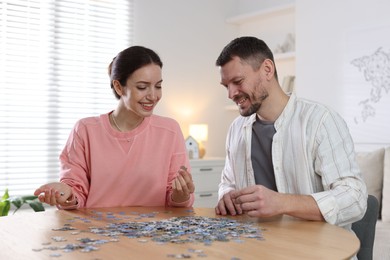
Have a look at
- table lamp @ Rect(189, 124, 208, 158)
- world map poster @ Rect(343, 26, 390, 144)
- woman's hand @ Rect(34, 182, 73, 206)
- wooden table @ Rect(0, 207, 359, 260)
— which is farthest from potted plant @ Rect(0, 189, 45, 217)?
world map poster @ Rect(343, 26, 390, 144)

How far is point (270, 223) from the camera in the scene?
1865 mm

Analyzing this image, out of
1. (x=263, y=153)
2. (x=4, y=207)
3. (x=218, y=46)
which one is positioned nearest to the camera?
(x=263, y=153)

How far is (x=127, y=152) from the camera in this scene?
2510 mm

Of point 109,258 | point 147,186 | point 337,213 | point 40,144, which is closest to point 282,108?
point 337,213

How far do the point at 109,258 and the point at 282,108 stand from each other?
1146 mm

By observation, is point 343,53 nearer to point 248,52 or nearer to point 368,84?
point 368,84

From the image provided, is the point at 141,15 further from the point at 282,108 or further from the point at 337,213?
the point at 337,213

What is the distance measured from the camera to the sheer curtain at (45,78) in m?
4.98

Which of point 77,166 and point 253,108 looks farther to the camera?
point 77,166

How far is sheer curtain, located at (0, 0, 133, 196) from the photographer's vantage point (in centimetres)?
498

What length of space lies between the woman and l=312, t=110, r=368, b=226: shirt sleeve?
66cm

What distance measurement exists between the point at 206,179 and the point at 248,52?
3503mm

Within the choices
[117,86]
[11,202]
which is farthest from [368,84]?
[11,202]

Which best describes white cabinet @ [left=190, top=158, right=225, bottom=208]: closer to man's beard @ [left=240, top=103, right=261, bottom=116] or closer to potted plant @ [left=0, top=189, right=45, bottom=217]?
potted plant @ [left=0, top=189, right=45, bottom=217]
